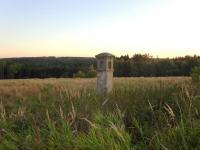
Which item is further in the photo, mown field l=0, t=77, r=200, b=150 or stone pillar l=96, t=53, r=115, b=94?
stone pillar l=96, t=53, r=115, b=94

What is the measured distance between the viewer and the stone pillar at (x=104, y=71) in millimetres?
10598

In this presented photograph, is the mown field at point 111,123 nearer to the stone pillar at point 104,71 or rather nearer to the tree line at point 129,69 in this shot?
the stone pillar at point 104,71

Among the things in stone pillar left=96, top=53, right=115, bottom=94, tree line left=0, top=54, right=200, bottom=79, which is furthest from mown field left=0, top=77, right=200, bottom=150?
tree line left=0, top=54, right=200, bottom=79

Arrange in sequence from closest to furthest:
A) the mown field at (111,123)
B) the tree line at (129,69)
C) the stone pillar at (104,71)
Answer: the mown field at (111,123) → the stone pillar at (104,71) → the tree line at (129,69)

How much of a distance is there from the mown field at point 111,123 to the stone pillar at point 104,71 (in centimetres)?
411

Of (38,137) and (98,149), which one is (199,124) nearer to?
(98,149)

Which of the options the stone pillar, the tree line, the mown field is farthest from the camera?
the tree line

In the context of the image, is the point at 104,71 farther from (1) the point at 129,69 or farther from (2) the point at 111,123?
(1) the point at 129,69

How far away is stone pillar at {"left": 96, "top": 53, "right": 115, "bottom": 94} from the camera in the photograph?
10598 millimetres

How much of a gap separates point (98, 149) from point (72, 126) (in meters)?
1.14

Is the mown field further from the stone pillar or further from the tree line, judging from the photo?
the tree line

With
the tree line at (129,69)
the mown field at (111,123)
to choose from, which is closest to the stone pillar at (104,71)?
the mown field at (111,123)

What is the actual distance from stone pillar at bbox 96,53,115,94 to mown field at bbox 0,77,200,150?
411cm

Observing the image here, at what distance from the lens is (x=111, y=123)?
346 centimetres
